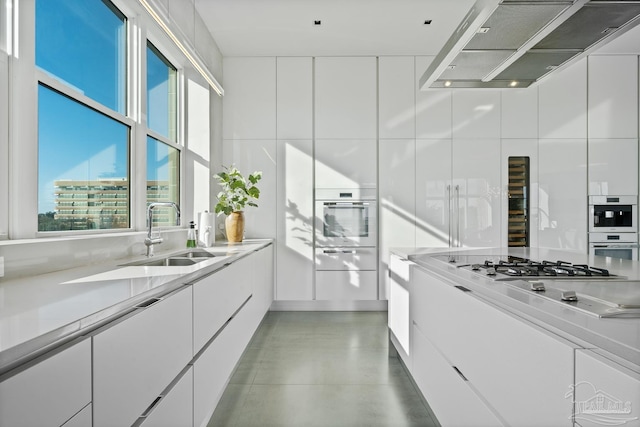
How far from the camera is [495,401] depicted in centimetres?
117

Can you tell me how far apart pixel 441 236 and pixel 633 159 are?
2313mm

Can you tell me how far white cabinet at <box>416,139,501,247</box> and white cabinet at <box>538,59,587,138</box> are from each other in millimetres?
617

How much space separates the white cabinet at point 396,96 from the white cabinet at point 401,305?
1.95 meters

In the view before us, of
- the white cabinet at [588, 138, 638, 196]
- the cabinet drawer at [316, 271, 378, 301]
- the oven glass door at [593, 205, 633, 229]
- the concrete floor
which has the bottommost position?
the concrete floor

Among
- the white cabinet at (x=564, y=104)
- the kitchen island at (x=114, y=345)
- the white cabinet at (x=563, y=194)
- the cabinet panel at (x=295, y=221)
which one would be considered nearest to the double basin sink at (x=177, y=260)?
the kitchen island at (x=114, y=345)

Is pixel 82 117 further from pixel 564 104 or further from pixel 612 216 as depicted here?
pixel 612 216

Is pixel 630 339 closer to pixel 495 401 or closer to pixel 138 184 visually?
pixel 495 401

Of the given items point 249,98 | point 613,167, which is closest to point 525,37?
point 249,98

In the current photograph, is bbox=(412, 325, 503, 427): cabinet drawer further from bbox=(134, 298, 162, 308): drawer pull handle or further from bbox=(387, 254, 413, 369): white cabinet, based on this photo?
bbox=(134, 298, 162, 308): drawer pull handle

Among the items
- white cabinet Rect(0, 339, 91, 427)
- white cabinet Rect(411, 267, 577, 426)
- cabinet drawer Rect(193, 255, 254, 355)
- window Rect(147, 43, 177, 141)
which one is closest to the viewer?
white cabinet Rect(0, 339, 91, 427)

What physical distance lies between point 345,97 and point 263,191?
1.43 m

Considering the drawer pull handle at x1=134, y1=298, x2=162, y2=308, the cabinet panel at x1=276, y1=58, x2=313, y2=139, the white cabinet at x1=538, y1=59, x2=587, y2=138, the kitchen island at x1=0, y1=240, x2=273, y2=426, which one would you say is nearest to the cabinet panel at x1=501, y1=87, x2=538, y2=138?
the white cabinet at x1=538, y1=59, x2=587, y2=138

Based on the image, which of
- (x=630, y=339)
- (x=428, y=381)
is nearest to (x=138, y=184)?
(x=428, y=381)

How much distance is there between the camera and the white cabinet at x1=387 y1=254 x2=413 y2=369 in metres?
2.41
